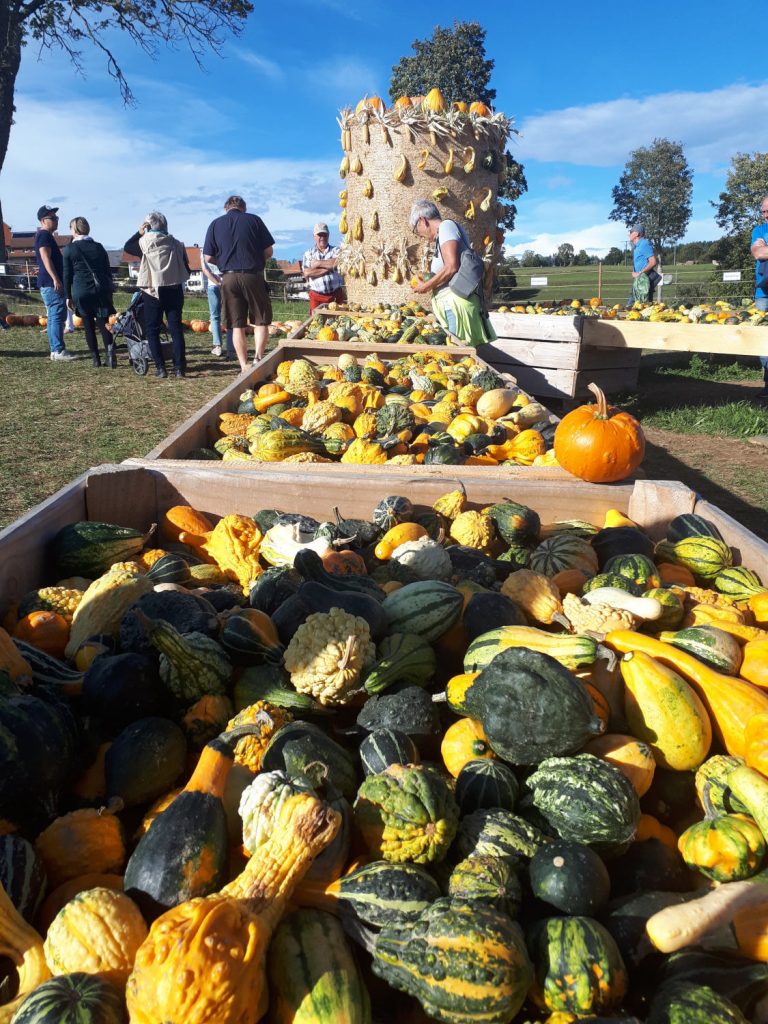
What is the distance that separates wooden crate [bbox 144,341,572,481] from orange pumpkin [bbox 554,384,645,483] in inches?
4.8

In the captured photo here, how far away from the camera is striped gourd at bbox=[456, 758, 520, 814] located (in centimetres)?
156

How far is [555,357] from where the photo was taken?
9.25m

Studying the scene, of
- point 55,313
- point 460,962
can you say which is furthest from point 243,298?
point 460,962

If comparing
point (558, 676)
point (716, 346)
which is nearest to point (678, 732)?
point (558, 676)

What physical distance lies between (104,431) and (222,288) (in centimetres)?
291

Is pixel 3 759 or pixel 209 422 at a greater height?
pixel 209 422

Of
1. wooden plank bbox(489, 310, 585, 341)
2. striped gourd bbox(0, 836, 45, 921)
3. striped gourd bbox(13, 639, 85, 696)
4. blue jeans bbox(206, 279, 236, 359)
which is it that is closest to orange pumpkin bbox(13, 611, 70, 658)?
striped gourd bbox(13, 639, 85, 696)

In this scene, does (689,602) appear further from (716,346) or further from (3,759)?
(716,346)

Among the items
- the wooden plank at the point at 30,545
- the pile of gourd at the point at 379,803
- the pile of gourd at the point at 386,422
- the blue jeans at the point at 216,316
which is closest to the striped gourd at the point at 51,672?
the pile of gourd at the point at 379,803

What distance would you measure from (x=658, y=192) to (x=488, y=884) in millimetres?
96223

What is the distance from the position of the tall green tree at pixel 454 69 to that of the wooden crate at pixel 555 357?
39568 mm

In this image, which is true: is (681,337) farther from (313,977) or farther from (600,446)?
(313,977)

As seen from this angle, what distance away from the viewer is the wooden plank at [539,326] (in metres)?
9.11

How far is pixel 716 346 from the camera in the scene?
27.8 feet
